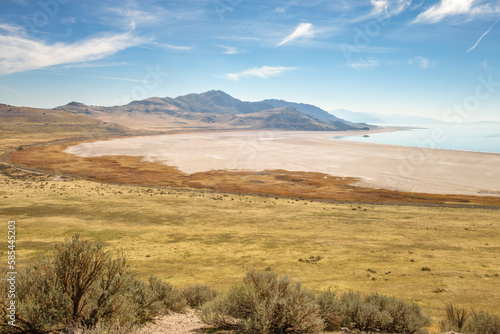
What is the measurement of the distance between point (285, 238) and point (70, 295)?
18.2 metres

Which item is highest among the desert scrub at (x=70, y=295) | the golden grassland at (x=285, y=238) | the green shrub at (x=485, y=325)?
the desert scrub at (x=70, y=295)

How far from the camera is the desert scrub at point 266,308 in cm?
747

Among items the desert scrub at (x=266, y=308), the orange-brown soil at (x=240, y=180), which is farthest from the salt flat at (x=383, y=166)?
the desert scrub at (x=266, y=308)

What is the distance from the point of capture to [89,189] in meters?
44.0

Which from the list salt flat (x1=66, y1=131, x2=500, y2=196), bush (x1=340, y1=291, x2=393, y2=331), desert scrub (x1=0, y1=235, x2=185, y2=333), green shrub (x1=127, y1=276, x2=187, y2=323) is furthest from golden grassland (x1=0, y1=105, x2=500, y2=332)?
salt flat (x1=66, y1=131, x2=500, y2=196)

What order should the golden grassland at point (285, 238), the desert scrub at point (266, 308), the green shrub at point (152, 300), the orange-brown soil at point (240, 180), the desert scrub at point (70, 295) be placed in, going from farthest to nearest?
the orange-brown soil at point (240, 180), the golden grassland at point (285, 238), the green shrub at point (152, 300), the desert scrub at point (266, 308), the desert scrub at point (70, 295)

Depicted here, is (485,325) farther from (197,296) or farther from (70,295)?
(70,295)

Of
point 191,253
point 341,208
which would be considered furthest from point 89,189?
point 341,208

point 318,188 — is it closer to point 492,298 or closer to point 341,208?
point 341,208

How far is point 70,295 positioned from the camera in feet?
23.7

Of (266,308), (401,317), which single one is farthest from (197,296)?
(401,317)

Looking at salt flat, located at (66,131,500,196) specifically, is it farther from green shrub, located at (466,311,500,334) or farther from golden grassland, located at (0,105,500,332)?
green shrub, located at (466,311,500,334)

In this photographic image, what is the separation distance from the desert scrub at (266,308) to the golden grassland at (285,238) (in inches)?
211

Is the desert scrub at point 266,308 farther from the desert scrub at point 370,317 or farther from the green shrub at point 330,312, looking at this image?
the desert scrub at point 370,317
